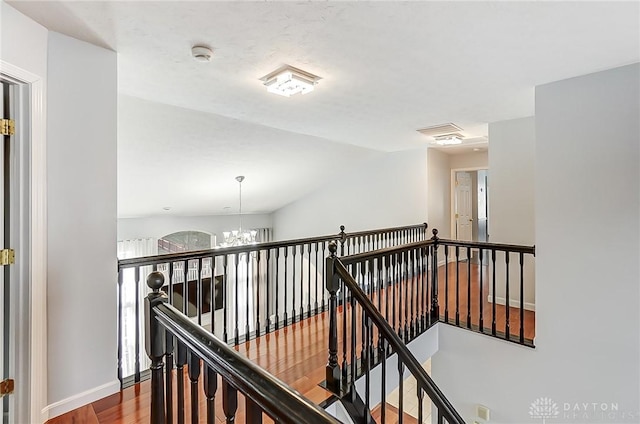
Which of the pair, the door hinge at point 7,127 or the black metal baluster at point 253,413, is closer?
the black metal baluster at point 253,413

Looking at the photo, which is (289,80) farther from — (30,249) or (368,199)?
(368,199)

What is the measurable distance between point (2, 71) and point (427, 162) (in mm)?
5757

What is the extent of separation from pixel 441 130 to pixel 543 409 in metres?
3.49

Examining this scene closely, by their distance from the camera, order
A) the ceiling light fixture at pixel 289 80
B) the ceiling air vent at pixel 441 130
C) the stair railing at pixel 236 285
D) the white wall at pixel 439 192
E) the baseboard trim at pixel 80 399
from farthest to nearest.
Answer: the white wall at pixel 439 192
the ceiling air vent at pixel 441 130
the ceiling light fixture at pixel 289 80
the stair railing at pixel 236 285
the baseboard trim at pixel 80 399

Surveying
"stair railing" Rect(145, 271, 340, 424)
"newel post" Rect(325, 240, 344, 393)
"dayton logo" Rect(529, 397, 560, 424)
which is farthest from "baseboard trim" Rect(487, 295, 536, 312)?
"stair railing" Rect(145, 271, 340, 424)

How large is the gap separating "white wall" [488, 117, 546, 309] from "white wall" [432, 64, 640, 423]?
3.90ft

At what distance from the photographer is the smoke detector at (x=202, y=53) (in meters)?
2.19

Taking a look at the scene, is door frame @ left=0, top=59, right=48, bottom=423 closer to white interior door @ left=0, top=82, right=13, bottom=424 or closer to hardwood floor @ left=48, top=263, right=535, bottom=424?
white interior door @ left=0, top=82, right=13, bottom=424


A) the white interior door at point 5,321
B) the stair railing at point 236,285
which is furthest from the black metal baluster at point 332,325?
the white interior door at point 5,321

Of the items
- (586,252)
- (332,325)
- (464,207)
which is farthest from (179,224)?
(586,252)

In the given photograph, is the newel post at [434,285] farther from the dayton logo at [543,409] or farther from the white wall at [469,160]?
the white wall at [469,160]

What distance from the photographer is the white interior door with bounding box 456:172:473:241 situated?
7.00 metres

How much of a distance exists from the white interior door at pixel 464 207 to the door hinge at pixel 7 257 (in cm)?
696

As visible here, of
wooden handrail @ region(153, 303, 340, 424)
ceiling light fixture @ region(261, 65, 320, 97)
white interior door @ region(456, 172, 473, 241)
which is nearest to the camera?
wooden handrail @ region(153, 303, 340, 424)
